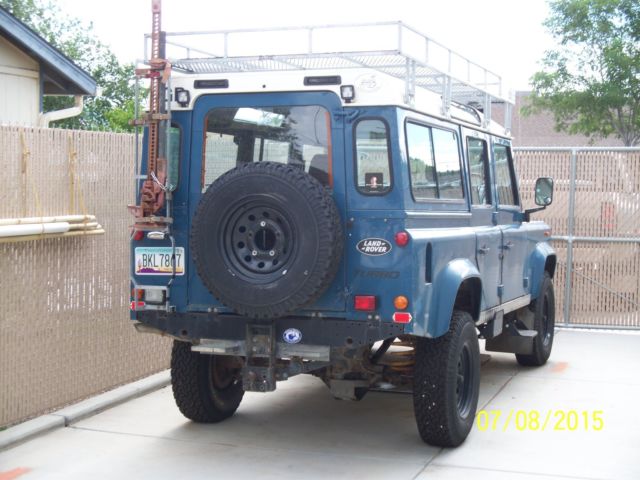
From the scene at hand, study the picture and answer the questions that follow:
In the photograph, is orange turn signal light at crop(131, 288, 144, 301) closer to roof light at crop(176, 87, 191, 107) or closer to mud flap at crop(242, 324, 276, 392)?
mud flap at crop(242, 324, 276, 392)

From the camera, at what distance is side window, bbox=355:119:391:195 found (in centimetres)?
598

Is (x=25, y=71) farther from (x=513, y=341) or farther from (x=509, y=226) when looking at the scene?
(x=513, y=341)

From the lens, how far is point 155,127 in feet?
20.6

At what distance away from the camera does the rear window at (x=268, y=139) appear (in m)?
6.09

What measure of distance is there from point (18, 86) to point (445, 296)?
8721 mm

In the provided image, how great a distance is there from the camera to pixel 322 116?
609cm

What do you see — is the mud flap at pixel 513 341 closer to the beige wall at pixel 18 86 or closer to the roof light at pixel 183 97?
the roof light at pixel 183 97

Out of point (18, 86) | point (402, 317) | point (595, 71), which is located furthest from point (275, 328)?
point (595, 71)

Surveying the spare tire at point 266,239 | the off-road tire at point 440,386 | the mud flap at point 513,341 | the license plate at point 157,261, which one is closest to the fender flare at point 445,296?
the off-road tire at point 440,386

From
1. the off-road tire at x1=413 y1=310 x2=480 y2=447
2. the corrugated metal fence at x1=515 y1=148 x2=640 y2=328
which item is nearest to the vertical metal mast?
the off-road tire at x1=413 y1=310 x2=480 y2=447

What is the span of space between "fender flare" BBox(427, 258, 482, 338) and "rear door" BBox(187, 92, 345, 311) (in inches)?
24.7

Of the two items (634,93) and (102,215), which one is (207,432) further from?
(634,93)

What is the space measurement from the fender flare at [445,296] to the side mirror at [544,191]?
9.23 feet

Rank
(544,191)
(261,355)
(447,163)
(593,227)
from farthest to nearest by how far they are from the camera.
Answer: (593,227)
(544,191)
(447,163)
(261,355)
